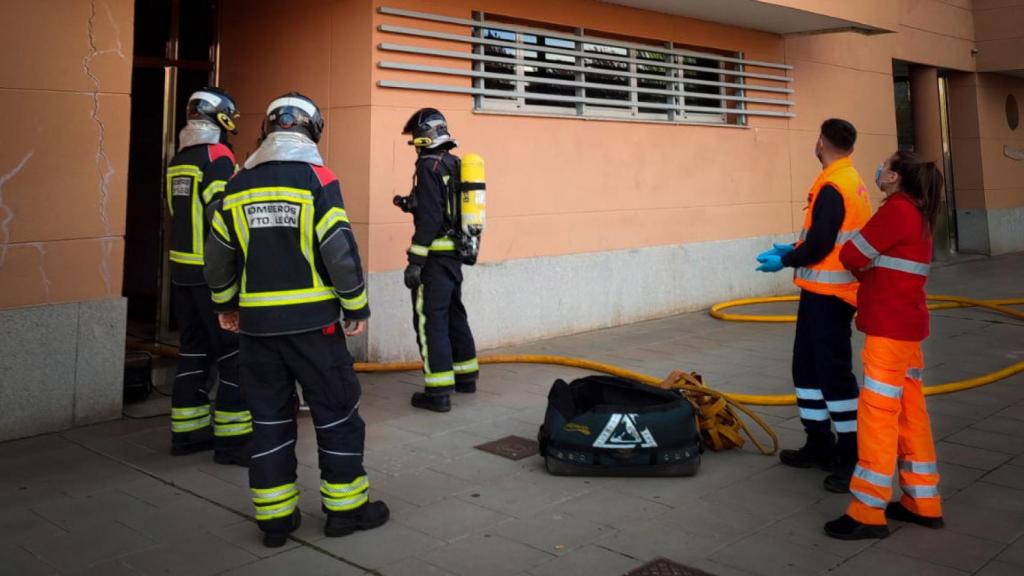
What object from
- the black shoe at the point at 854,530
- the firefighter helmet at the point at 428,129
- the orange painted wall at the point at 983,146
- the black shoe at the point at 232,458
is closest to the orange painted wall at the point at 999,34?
the orange painted wall at the point at 983,146

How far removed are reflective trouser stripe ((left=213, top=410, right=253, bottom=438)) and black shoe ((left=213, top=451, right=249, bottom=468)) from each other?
0.36ft

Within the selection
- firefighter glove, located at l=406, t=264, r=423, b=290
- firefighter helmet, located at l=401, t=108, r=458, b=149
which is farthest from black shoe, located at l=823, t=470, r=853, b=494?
firefighter helmet, located at l=401, t=108, r=458, b=149

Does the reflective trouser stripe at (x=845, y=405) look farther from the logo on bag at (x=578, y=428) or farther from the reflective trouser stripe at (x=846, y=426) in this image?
the logo on bag at (x=578, y=428)

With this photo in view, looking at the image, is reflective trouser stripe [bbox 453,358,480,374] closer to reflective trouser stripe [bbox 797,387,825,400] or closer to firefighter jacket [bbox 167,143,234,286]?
firefighter jacket [bbox 167,143,234,286]

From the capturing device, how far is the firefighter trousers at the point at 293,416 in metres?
3.88

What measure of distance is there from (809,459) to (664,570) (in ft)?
5.53

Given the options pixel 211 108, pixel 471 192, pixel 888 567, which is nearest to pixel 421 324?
pixel 471 192

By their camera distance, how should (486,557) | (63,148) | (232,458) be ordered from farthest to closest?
(63,148)
(232,458)
(486,557)

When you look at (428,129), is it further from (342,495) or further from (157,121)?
(157,121)

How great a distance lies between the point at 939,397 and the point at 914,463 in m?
2.77

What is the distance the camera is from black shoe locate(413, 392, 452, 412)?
618 centimetres

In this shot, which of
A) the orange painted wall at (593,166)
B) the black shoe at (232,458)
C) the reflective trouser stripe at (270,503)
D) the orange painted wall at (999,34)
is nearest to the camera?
the reflective trouser stripe at (270,503)

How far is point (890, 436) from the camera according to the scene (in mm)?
3871

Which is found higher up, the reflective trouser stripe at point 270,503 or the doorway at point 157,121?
the doorway at point 157,121
